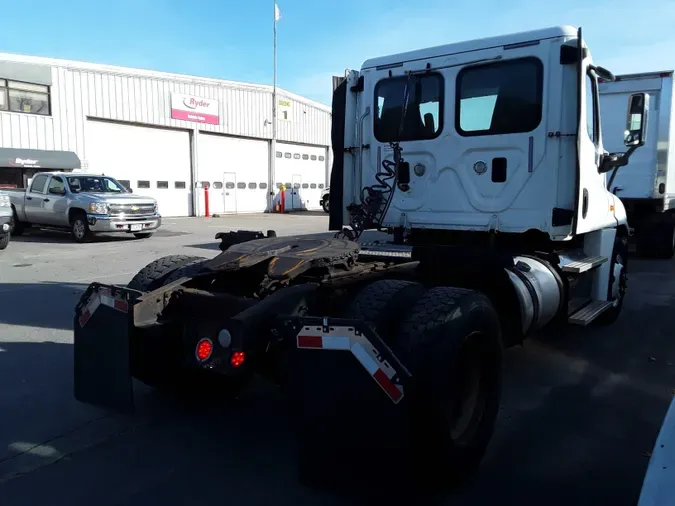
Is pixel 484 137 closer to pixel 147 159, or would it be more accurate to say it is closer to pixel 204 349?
pixel 204 349

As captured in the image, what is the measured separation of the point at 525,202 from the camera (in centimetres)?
507

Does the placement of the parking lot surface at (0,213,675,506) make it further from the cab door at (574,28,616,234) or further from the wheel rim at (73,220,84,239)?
the wheel rim at (73,220,84,239)

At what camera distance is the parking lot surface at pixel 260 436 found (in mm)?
3168

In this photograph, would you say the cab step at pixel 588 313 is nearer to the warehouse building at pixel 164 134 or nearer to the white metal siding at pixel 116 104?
the warehouse building at pixel 164 134

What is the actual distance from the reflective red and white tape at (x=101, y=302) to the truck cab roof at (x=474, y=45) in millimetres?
3566

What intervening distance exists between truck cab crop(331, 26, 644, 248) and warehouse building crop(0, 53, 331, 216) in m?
18.3

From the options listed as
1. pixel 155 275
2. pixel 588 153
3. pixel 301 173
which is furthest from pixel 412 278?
pixel 301 173

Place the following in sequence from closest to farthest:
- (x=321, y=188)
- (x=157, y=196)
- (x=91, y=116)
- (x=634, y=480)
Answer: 1. (x=634, y=480)
2. (x=91, y=116)
3. (x=157, y=196)
4. (x=321, y=188)

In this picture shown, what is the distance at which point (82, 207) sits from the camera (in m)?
15.4

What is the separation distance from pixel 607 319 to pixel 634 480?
3935 millimetres

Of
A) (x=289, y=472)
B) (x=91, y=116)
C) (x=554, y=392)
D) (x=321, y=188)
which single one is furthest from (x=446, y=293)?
(x=321, y=188)

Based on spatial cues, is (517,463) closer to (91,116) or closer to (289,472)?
(289,472)

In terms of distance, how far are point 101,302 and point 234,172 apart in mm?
25565

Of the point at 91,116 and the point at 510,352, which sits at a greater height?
the point at 91,116
